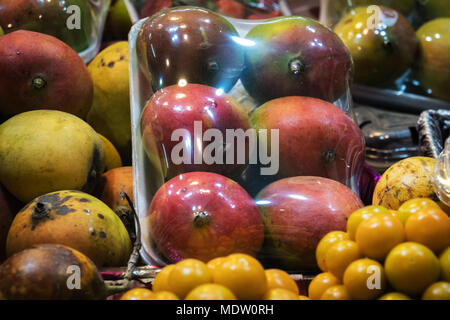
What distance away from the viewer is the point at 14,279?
0.76 m

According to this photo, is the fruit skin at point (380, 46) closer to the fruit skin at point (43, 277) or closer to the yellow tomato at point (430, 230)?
the yellow tomato at point (430, 230)

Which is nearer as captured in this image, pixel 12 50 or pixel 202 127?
pixel 202 127

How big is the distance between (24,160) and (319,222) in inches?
24.7

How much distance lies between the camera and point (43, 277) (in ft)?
2.50

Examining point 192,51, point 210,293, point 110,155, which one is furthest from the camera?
point 110,155

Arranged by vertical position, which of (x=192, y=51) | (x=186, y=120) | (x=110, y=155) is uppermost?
(x=192, y=51)

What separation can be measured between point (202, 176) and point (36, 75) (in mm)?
538

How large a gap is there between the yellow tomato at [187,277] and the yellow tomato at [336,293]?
0.18 meters

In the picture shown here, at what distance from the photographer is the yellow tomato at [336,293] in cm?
78

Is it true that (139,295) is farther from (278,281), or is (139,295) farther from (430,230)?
(430,230)

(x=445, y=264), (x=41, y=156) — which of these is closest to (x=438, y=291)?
(x=445, y=264)
